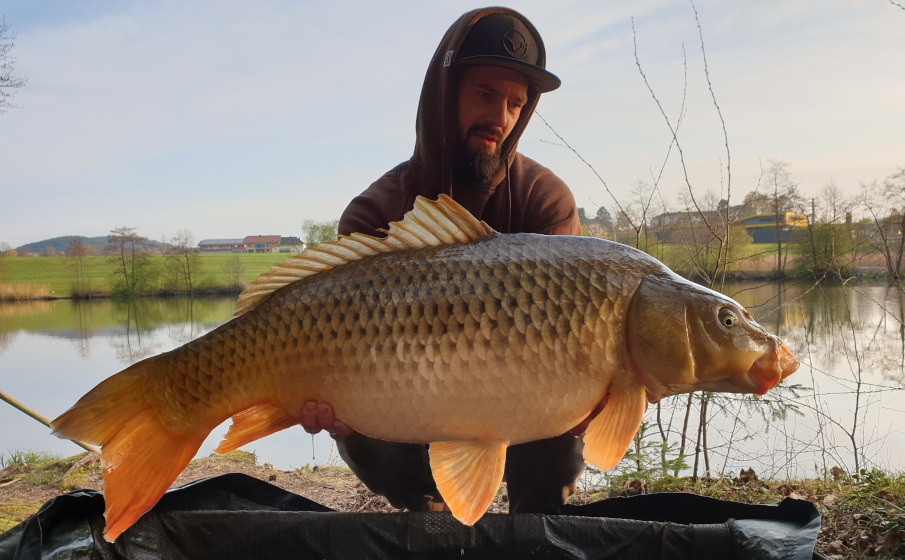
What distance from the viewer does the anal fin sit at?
109cm

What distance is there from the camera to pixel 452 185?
176cm

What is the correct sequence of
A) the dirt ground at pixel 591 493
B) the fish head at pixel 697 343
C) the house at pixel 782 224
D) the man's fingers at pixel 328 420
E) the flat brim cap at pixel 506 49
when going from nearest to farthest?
the fish head at pixel 697 343 < the man's fingers at pixel 328 420 < the dirt ground at pixel 591 493 < the flat brim cap at pixel 506 49 < the house at pixel 782 224

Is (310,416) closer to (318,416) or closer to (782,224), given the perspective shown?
(318,416)

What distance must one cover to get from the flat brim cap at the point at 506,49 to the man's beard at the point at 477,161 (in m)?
0.19

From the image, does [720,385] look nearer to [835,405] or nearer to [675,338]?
[675,338]

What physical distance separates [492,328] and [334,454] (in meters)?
2.67

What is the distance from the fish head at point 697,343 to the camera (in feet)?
3.15

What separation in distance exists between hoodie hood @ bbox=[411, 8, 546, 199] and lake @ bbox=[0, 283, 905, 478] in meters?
1.26

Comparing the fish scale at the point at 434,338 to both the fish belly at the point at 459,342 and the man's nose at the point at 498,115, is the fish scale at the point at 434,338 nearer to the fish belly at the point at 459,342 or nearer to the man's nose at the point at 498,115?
the fish belly at the point at 459,342

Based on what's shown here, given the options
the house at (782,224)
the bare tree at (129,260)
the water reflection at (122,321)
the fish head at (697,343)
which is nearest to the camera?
the fish head at (697,343)

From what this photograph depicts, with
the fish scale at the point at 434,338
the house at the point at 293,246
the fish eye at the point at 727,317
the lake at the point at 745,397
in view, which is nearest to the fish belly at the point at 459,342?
the fish scale at the point at 434,338

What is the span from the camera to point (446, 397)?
98 centimetres

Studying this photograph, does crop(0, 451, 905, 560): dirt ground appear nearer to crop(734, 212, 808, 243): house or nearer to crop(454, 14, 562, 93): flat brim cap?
crop(454, 14, 562, 93): flat brim cap

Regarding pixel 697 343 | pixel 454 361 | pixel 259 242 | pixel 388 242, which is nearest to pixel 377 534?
pixel 454 361
